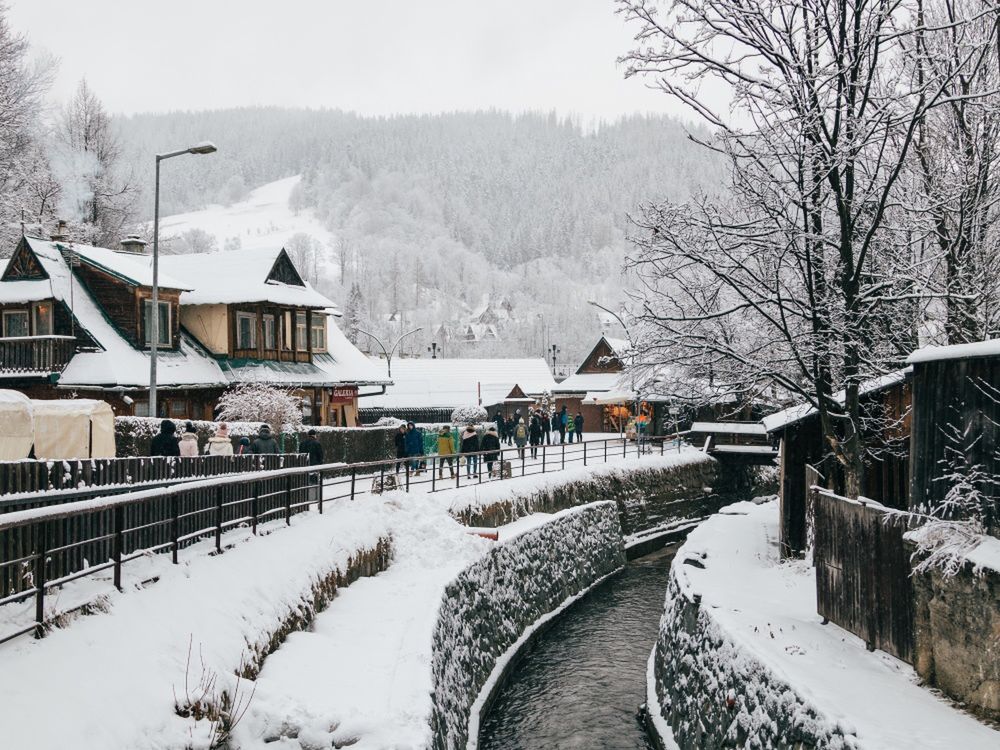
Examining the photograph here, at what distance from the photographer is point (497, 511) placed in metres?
21.0

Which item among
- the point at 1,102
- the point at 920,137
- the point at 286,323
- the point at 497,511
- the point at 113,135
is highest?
the point at 113,135

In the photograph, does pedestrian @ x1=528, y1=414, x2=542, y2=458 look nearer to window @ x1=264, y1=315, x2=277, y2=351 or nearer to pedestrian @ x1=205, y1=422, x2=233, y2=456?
window @ x1=264, y1=315, x2=277, y2=351

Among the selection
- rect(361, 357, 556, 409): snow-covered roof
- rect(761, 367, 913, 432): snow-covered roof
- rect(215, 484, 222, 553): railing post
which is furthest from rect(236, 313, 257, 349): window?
rect(215, 484, 222, 553): railing post

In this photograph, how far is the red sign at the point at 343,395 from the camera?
121ft

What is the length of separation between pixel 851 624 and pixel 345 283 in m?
Result: 189

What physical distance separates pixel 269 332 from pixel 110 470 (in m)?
24.1

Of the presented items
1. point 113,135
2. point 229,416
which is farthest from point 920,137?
point 113,135

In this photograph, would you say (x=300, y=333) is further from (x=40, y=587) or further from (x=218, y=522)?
(x=40, y=587)

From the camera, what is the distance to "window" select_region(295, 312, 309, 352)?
36.5m

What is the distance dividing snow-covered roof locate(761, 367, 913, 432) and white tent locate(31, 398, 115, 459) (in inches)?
573

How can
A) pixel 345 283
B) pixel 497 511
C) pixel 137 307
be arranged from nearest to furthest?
1. pixel 497 511
2. pixel 137 307
3. pixel 345 283

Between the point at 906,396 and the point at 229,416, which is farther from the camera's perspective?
the point at 229,416

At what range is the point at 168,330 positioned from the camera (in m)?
32.0

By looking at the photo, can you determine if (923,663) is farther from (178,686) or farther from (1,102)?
(1,102)
